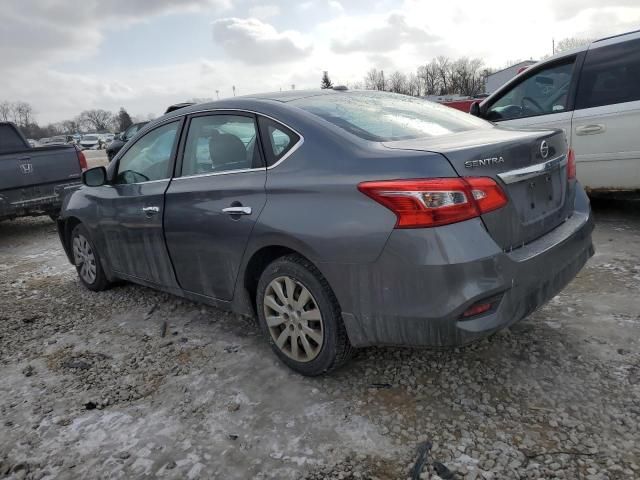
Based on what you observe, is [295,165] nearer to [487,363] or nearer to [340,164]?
[340,164]

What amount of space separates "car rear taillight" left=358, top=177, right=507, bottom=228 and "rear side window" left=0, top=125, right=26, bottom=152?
8328 millimetres

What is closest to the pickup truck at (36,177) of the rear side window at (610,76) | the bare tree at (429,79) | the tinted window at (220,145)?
the tinted window at (220,145)

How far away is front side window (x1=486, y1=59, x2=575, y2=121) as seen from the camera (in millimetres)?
5273

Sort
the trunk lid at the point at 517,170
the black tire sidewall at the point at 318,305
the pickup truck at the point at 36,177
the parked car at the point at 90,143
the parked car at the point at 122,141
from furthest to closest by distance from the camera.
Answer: the parked car at the point at 90,143 < the parked car at the point at 122,141 < the pickup truck at the point at 36,177 < the black tire sidewall at the point at 318,305 < the trunk lid at the point at 517,170

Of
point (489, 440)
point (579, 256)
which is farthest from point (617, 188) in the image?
point (489, 440)

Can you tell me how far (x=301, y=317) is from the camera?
277cm

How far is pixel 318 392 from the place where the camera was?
2.74 m

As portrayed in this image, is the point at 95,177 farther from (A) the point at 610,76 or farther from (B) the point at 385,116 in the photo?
(A) the point at 610,76

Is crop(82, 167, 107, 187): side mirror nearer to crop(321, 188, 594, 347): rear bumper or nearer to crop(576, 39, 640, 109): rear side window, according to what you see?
crop(321, 188, 594, 347): rear bumper

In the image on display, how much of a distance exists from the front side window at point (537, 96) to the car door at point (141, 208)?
3879 millimetres

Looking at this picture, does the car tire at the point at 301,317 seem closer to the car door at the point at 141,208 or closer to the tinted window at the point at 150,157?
the car door at the point at 141,208

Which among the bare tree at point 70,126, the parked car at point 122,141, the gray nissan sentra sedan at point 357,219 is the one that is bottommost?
the gray nissan sentra sedan at point 357,219

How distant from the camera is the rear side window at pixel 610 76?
15.5 feet

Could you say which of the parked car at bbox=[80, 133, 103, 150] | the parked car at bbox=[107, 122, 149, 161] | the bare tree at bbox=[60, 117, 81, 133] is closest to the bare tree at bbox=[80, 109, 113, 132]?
the bare tree at bbox=[60, 117, 81, 133]
